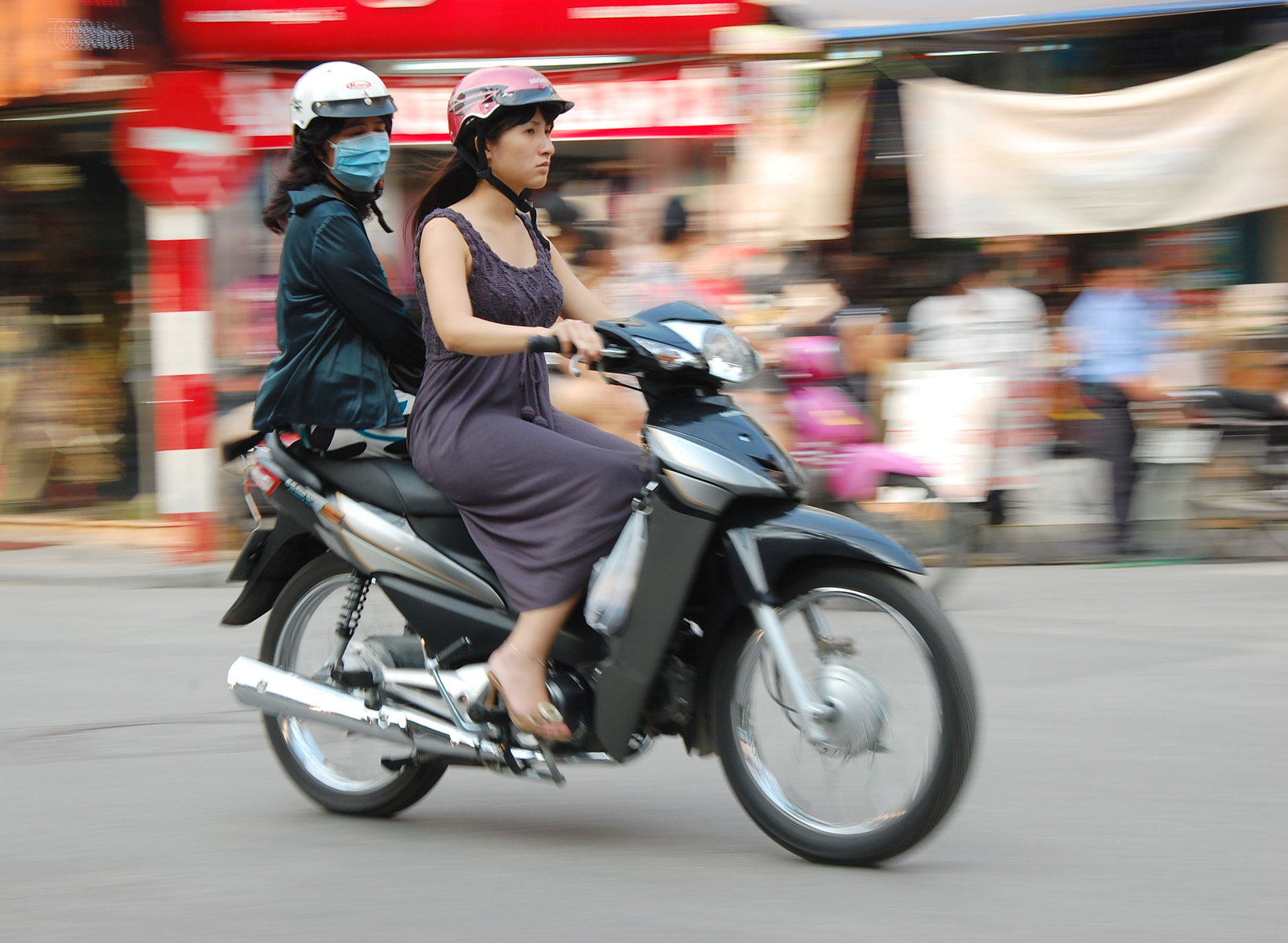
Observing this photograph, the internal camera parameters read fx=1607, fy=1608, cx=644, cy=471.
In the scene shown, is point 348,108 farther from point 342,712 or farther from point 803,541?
point 803,541

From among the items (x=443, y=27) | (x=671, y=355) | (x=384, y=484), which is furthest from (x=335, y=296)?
(x=443, y=27)

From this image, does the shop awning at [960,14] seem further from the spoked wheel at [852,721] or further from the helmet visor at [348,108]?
the spoked wheel at [852,721]

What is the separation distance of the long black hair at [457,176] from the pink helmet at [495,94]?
34 mm

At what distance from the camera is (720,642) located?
3906mm

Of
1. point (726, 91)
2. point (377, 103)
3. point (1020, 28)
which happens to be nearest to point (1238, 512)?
point (1020, 28)

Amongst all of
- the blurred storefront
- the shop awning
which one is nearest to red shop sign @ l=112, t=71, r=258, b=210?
the blurred storefront

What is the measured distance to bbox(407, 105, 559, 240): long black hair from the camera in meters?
4.01

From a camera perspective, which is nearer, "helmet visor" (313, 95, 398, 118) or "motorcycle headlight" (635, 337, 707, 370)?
"motorcycle headlight" (635, 337, 707, 370)

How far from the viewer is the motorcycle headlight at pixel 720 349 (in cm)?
376

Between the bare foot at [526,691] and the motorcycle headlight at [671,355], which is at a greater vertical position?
the motorcycle headlight at [671,355]

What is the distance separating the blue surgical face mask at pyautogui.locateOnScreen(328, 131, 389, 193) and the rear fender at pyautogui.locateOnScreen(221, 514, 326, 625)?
38.0 inches

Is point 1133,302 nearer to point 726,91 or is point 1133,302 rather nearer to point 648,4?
point 726,91

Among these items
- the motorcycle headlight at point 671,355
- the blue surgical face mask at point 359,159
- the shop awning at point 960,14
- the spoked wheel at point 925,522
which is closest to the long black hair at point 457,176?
the blue surgical face mask at point 359,159

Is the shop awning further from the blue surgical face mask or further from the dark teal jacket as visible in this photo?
the dark teal jacket
